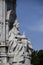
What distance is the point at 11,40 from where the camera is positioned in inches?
2000

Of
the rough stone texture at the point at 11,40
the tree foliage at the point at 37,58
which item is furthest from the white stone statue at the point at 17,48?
the tree foliage at the point at 37,58

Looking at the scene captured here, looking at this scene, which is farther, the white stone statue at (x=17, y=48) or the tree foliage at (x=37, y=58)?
the tree foliage at (x=37, y=58)

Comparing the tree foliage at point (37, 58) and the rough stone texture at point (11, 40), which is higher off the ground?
the rough stone texture at point (11, 40)

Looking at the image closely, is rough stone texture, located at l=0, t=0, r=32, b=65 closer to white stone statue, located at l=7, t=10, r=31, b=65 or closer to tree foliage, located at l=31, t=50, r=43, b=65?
white stone statue, located at l=7, t=10, r=31, b=65

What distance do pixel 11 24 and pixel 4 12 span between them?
150 cm

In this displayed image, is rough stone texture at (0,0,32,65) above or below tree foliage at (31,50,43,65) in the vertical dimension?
above

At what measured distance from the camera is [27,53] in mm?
51188

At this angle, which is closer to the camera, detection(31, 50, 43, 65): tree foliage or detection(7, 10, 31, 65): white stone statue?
detection(7, 10, 31, 65): white stone statue

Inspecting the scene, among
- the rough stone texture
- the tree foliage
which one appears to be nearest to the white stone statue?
the rough stone texture

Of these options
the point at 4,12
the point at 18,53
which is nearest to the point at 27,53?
the point at 18,53

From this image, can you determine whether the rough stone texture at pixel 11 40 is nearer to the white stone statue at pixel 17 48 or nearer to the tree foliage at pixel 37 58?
the white stone statue at pixel 17 48

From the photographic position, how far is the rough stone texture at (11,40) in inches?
1977

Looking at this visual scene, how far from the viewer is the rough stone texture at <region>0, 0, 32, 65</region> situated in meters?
50.2

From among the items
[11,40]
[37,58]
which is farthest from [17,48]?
[37,58]
